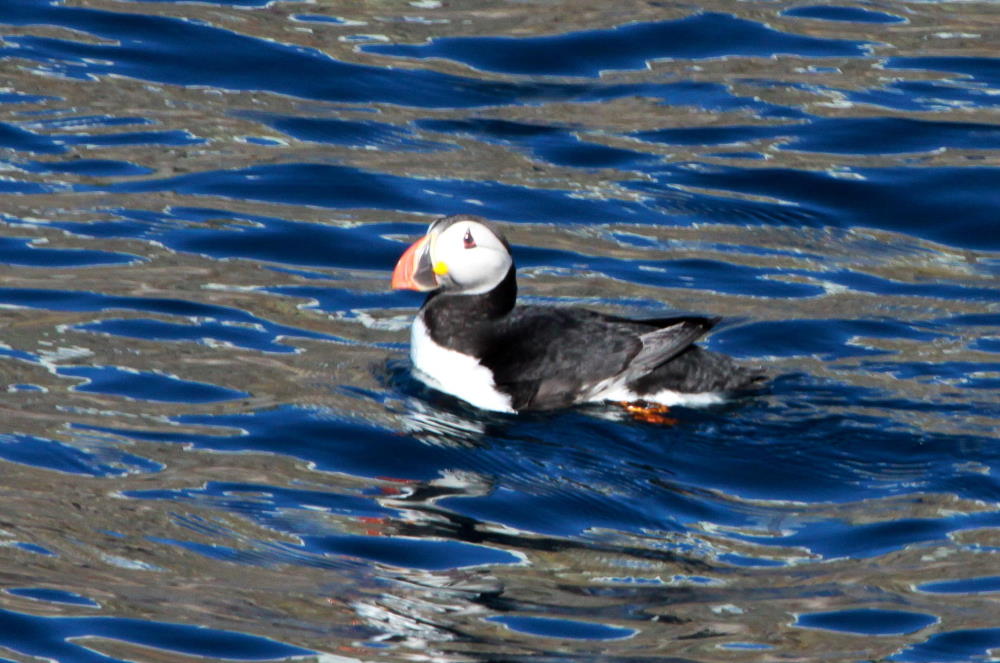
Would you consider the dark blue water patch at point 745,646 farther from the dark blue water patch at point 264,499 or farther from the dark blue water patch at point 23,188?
the dark blue water patch at point 23,188

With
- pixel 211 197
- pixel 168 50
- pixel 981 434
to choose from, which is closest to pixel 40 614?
pixel 981 434

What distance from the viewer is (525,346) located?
22.0 ft

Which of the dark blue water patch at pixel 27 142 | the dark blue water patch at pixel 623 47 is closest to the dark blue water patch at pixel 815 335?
the dark blue water patch at pixel 623 47

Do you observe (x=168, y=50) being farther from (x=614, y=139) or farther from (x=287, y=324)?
(x=287, y=324)

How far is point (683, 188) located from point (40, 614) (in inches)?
216

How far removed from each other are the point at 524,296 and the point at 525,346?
1.39 m

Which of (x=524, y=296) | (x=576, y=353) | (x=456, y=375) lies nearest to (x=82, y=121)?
(x=524, y=296)

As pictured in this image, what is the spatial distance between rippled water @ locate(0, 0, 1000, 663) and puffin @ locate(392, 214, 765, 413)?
0.11 m

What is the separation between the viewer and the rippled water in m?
5.12

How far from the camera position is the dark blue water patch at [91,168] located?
30.6ft

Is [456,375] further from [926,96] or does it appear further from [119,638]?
[926,96]

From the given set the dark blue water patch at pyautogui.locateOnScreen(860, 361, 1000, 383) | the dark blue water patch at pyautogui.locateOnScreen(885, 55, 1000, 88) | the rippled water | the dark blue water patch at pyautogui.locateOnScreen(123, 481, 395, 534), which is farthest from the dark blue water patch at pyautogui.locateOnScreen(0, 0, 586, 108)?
the dark blue water patch at pyautogui.locateOnScreen(123, 481, 395, 534)

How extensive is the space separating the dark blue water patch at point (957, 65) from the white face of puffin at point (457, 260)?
533 centimetres

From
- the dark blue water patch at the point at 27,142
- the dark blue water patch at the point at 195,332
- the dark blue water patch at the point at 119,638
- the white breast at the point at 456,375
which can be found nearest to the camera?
the dark blue water patch at the point at 119,638
